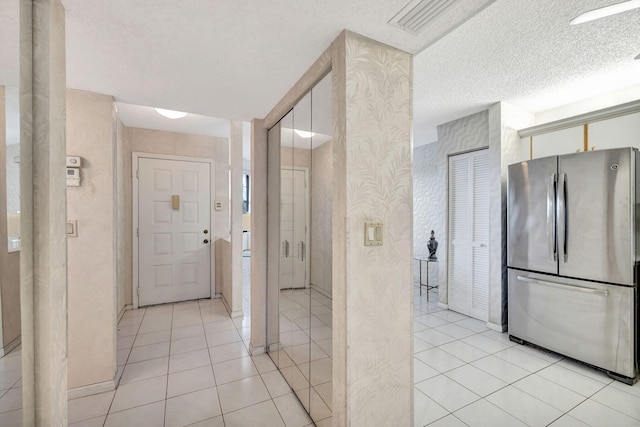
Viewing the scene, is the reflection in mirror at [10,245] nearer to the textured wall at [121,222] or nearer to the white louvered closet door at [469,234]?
the textured wall at [121,222]

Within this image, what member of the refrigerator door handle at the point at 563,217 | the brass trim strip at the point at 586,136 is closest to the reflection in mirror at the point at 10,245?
the refrigerator door handle at the point at 563,217

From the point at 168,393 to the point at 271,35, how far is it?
2575 millimetres

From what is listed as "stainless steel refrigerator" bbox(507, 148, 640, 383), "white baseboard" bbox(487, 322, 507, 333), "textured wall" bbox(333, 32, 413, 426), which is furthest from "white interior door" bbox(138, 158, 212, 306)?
"stainless steel refrigerator" bbox(507, 148, 640, 383)

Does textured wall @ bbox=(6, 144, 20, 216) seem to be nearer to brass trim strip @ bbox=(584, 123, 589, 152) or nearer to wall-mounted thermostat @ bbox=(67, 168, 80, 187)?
wall-mounted thermostat @ bbox=(67, 168, 80, 187)

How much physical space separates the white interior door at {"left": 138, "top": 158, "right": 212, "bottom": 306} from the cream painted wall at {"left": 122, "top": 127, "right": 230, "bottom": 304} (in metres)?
0.12

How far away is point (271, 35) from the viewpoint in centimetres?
143

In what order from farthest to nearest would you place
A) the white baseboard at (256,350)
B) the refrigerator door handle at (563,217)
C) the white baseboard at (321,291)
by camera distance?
the white baseboard at (256,350) → the refrigerator door handle at (563,217) → the white baseboard at (321,291)

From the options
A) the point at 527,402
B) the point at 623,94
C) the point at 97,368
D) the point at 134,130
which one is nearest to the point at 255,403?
the point at 97,368

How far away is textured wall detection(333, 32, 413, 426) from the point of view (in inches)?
53.3

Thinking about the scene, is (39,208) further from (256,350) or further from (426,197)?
(426,197)

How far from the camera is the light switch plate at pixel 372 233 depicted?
1.39 meters

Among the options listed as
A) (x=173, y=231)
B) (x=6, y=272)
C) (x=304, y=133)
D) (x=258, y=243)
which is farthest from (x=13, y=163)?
(x=173, y=231)

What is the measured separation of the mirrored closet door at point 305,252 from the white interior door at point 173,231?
2.15 meters

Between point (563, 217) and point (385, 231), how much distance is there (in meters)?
2.19
